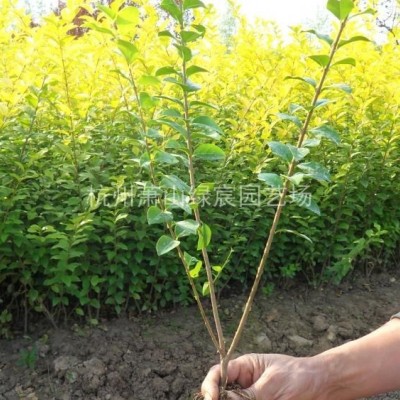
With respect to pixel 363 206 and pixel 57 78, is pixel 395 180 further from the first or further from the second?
pixel 57 78

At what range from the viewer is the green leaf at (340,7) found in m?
1.21

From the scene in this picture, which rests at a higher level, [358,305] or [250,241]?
[250,241]

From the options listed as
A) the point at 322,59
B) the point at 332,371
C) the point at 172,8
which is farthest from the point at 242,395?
the point at 172,8

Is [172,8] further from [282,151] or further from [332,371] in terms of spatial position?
[332,371]

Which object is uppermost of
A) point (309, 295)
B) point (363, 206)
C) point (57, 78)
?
point (57, 78)

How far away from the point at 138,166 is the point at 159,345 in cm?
89

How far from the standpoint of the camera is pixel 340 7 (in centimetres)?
122

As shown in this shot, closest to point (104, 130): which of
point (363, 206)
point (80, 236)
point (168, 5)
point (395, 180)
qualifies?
point (80, 236)

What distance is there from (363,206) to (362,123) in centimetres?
55

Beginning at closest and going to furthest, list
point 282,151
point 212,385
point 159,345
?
point 282,151, point 212,385, point 159,345

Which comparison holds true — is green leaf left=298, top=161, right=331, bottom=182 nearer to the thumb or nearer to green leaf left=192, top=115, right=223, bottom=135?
green leaf left=192, top=115, right=223, bottom=135

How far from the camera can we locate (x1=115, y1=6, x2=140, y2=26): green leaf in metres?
1.34

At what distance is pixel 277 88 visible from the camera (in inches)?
118

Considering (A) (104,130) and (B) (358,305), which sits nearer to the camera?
(A) (104,130)
